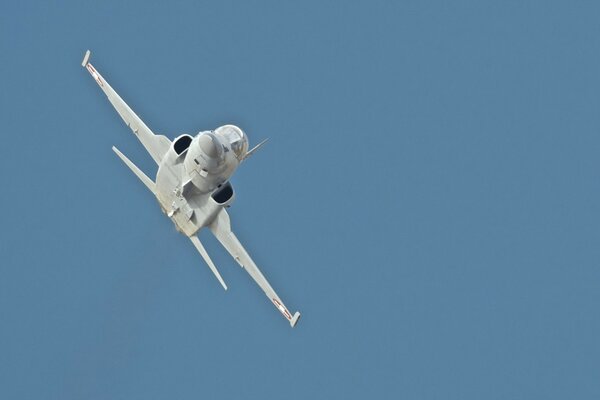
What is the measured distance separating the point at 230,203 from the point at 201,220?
1.23 m

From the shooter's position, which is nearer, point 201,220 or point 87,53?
point 201,220

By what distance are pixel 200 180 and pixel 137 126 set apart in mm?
3943

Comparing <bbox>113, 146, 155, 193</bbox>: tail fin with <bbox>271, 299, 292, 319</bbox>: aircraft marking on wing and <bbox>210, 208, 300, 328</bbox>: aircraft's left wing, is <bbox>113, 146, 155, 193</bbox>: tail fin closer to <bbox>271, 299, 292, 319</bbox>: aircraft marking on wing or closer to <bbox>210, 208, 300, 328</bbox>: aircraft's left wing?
<bbox>210, 208, 300, 328</bbox>: aircraft's left wing

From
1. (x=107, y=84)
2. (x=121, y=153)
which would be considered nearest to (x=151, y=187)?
(x=121, y=153)

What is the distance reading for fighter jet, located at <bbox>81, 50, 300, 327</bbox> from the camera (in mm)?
50344

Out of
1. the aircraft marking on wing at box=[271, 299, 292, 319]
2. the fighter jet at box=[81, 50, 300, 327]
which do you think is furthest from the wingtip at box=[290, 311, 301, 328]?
the aircraft marking on wing at box=[271, 299, 292, 319]

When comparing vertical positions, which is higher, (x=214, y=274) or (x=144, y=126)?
(x=144, y=126)

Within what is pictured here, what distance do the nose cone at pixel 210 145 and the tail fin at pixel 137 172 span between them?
10.3 feet

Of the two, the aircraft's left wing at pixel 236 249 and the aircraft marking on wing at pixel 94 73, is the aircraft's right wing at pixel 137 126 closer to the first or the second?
the aircraft marking on wing at pixel 94 73

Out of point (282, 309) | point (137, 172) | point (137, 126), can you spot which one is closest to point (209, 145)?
point (137, 172)

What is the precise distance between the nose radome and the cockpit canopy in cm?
92

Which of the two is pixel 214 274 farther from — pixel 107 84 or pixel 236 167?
pixel 107 84

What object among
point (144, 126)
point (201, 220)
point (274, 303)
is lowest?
point (274, 303)

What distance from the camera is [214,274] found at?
5088 cm
